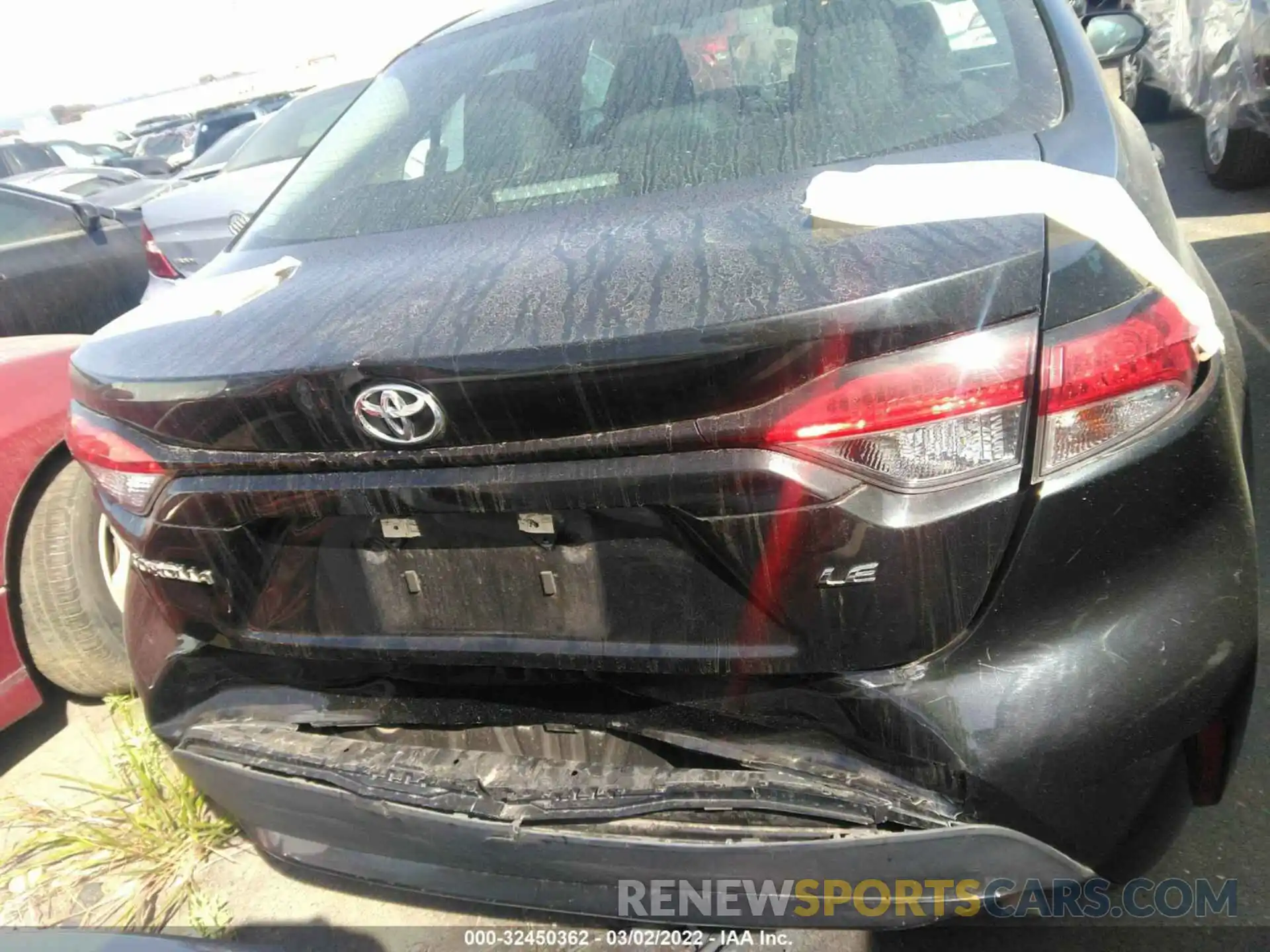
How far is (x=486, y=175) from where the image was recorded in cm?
218

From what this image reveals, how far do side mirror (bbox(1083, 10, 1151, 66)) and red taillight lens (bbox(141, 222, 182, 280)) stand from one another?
4146mm

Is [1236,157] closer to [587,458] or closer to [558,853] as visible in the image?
[587,458]

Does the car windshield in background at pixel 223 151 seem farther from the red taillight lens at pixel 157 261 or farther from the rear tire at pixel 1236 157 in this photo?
the rear tire at pixel 1236 157

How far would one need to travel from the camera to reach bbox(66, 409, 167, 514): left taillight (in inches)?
66.1

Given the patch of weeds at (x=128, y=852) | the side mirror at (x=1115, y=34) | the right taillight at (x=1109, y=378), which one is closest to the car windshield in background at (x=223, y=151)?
the patch of weeds at (x=128, y=852)

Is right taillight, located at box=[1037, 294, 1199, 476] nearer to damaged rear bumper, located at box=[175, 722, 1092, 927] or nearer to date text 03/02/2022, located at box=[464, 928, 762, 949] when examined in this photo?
damaged rear bumper, located at box=[175, 722, 1092, 927]

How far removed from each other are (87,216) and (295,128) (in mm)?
1561

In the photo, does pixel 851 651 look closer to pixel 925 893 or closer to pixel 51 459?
pixel 925 893

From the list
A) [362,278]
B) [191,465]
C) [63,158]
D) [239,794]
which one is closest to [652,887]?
[239,794]

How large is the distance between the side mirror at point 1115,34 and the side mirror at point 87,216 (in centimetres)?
490

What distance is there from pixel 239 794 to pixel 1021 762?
51.1 inches

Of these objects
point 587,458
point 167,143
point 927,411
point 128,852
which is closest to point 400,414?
point 587,458

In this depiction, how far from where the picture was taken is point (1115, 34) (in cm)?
289

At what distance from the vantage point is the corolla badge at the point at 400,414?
4.65ft
